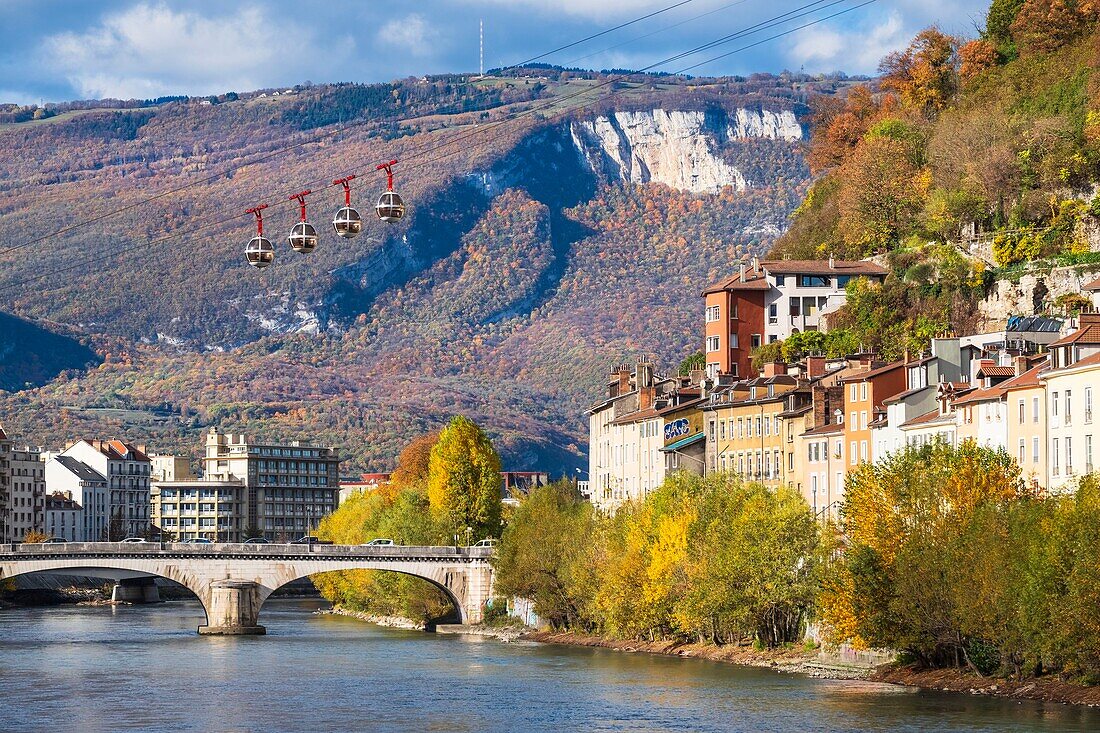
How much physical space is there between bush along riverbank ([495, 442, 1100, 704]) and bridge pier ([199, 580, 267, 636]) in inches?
1140

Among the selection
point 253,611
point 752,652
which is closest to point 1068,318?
point 752,652

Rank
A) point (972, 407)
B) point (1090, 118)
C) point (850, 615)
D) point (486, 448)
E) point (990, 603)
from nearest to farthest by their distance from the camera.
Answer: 1. point (990, 603)
2. point (850, 615)
3. point (972, 407)
4. point (1090, 118)
5. point (486, 448)

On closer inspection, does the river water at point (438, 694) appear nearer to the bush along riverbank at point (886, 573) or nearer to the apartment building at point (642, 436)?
the bush along riverbank at point (886, 573)

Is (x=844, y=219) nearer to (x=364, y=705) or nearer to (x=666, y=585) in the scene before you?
(x=666, y=585)

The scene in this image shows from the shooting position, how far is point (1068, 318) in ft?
365

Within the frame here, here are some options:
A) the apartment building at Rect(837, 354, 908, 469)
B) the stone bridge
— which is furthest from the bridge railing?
the apartment building at Rect(837, 354, 908, 469)

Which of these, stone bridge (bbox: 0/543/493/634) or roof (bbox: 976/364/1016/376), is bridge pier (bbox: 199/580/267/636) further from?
roof (bbox: 976/364/1016/376)

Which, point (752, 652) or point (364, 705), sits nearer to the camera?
point (364, 705)

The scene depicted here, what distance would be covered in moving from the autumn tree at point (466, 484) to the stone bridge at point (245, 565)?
31.6ft

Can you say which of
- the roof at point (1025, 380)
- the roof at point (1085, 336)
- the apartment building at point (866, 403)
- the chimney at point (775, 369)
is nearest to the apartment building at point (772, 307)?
the chimney at point (775, 369)

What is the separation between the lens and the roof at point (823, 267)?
138 metres

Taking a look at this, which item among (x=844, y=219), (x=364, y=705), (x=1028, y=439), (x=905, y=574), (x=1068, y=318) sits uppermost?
(x=844, y=219)

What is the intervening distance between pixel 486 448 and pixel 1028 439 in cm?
6847

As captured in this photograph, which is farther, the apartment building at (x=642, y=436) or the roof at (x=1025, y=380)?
the apartment building at (x=642, y=436)
